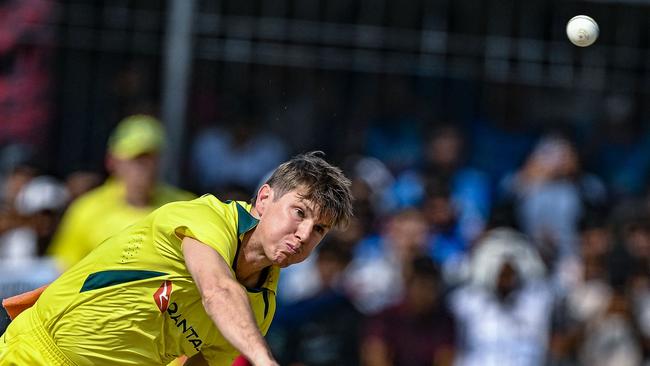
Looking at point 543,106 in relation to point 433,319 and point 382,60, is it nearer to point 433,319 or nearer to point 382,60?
point 382,60

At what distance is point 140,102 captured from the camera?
1125 centimetres

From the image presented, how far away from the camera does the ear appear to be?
5336mm

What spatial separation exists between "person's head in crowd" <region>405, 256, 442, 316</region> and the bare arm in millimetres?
5358

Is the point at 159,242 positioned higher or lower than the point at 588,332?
higher

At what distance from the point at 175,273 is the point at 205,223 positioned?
32 centimetres

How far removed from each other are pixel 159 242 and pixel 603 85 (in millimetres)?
6897

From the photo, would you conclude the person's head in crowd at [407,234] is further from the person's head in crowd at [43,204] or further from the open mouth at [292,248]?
the open mouth at [292,248]

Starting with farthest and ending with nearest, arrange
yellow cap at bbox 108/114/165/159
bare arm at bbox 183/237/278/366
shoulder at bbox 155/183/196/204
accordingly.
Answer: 1. yellow cap at bbox 108/114/165/159
2. shoulder at bbox 155/183/196/204
3. bare arm at bbox 183/237/278/366

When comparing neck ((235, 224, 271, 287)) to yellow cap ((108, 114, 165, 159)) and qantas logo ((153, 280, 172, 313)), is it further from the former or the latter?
yellow cap ((108, 114, 165, 159))

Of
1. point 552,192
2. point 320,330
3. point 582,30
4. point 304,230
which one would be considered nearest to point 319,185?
point 304,230

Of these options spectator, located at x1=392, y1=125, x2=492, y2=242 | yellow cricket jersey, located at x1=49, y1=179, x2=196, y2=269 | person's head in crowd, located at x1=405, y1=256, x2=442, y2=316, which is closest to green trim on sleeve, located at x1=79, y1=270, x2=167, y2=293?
yellow cricket jersey, located at x1=49, y1=179, x2=196, y2=269

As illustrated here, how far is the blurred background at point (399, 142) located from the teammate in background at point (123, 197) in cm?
64

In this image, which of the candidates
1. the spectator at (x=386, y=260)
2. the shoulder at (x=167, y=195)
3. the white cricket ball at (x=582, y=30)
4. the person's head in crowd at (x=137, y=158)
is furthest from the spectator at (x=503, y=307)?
the white cricket ball at (x=582, y=30)

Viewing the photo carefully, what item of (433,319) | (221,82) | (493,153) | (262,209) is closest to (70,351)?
(262,209)
